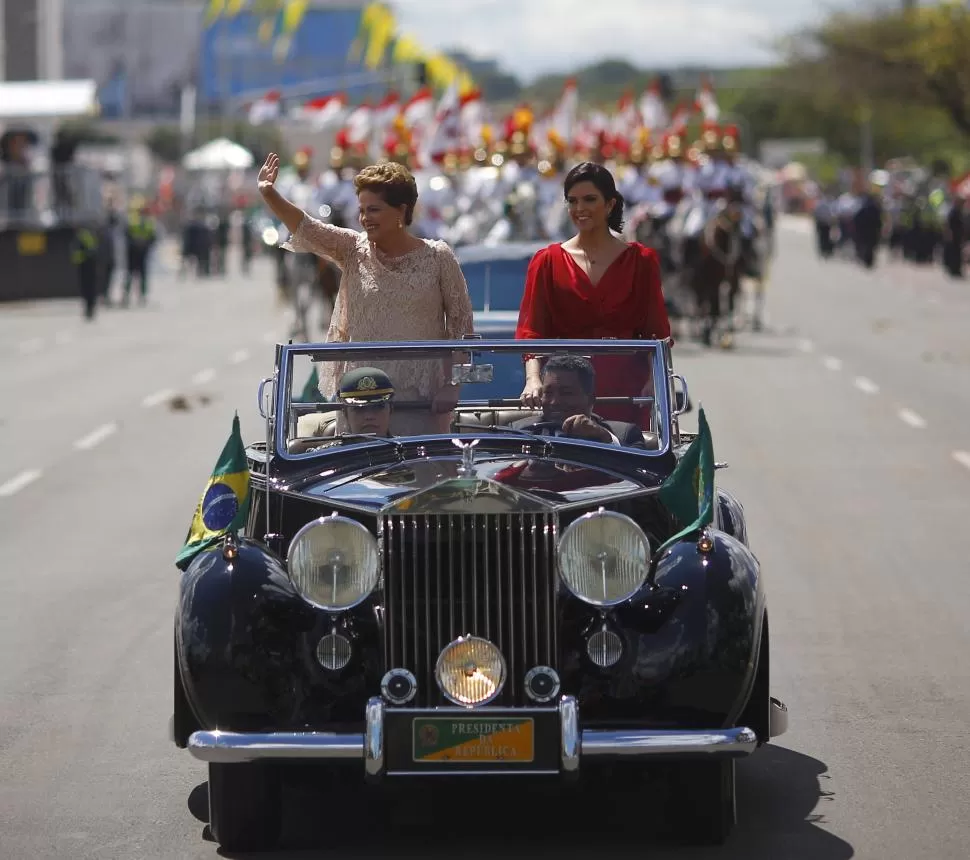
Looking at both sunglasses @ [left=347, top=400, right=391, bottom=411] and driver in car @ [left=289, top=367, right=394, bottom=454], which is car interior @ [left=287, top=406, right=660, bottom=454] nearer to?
driver in car @ [left=289, top=367, right=394, bottom=454]

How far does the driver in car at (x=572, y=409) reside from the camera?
275 inches

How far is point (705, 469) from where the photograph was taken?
6277 millimetres

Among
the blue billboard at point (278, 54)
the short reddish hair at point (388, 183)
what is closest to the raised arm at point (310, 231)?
the short reddish hair at point (388, 183)

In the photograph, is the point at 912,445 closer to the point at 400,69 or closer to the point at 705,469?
the point at 705,469

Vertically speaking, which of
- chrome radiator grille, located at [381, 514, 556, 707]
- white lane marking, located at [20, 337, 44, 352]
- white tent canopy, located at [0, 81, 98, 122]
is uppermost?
chrome radiator grille, located at [381, 514, 556, 707]

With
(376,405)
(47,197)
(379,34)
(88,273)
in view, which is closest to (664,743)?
(376,405)

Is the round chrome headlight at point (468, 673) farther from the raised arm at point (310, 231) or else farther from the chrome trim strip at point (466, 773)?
the raised arm at point (310, 231)

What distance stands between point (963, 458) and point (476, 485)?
34.6ft

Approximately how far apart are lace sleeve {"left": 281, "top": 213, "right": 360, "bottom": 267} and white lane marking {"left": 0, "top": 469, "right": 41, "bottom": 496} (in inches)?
272

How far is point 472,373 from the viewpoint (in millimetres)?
7016

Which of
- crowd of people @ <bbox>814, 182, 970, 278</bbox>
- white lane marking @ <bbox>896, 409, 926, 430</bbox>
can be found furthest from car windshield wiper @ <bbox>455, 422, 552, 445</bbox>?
crowd of people @ <bbox>814, 182, 970, 278</bbox>

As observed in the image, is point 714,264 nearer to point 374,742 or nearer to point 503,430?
point 503,430

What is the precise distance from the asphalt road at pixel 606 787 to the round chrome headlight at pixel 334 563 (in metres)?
0.73

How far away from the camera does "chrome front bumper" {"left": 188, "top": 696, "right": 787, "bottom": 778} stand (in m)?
5.63
